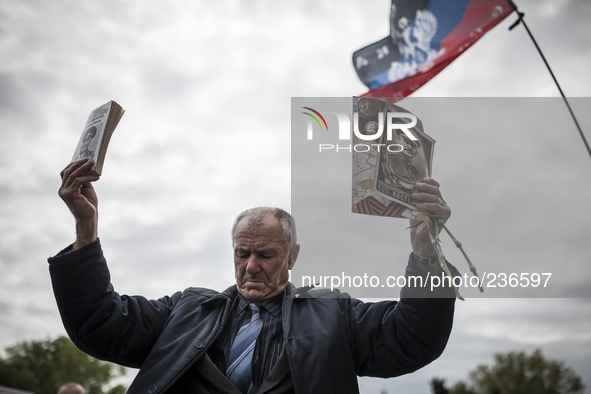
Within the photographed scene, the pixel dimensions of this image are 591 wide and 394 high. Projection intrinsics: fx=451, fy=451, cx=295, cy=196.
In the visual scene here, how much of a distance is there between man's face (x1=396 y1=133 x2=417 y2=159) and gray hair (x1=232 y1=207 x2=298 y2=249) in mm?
1052

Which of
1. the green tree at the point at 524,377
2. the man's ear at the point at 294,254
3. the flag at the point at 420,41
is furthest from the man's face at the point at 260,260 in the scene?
the green tree at the point at 524,377

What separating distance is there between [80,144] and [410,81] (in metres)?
2.63

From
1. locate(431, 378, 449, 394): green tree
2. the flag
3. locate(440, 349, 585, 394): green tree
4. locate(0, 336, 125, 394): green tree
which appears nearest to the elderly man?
the flag

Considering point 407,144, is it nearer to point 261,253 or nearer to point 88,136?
point 261,253

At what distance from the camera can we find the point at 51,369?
34656mm

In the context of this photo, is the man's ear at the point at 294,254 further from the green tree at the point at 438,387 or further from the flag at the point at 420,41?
the green tree at the point at 438,387

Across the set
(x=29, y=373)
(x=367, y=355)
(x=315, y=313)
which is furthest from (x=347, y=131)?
(x=29, y=373)

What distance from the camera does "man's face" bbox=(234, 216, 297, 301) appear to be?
10.1ft

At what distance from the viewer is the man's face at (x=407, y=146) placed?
9.41ft

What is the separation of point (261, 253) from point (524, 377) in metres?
44.6

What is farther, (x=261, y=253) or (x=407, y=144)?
(x=261, y=253)

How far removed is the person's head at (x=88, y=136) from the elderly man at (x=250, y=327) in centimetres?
16

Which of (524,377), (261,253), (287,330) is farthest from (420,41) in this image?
(524,377)

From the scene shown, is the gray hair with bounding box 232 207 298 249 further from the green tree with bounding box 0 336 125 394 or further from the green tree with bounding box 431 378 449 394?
the green tree with bounding box 431 378 449 394
